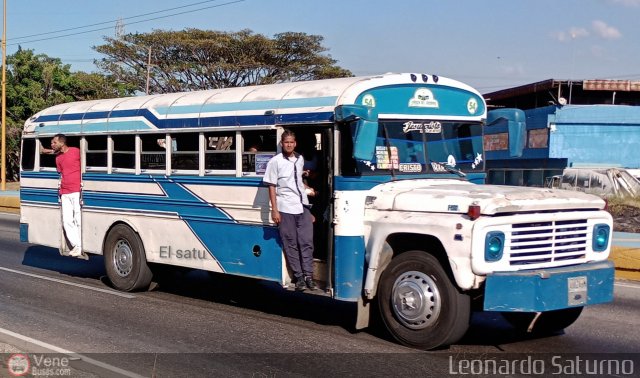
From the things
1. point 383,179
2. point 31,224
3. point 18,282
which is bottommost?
point 18,282

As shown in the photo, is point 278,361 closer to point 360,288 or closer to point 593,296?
point 360,288

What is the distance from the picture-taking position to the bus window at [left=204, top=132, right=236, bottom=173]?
29.1 ft

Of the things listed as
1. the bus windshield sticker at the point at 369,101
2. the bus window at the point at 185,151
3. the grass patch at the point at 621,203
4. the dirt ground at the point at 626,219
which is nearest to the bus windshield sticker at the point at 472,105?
the bus windshield sticker at the point at 369,101

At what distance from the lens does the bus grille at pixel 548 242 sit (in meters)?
6.68

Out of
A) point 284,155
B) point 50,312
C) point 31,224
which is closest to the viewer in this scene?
point 284,155

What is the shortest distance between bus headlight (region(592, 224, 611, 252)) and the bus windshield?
162 centimetres

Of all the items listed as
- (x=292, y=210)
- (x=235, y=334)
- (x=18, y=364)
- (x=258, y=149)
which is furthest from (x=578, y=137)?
(x=18, y=364)

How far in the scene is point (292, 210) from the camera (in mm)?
8023

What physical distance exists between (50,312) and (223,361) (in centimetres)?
319

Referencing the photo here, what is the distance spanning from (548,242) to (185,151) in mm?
4630

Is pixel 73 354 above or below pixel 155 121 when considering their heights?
below

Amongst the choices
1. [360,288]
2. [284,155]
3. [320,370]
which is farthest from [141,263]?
[320,370]

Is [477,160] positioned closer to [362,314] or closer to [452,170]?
[452,170]

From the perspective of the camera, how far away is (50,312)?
29.6ft
